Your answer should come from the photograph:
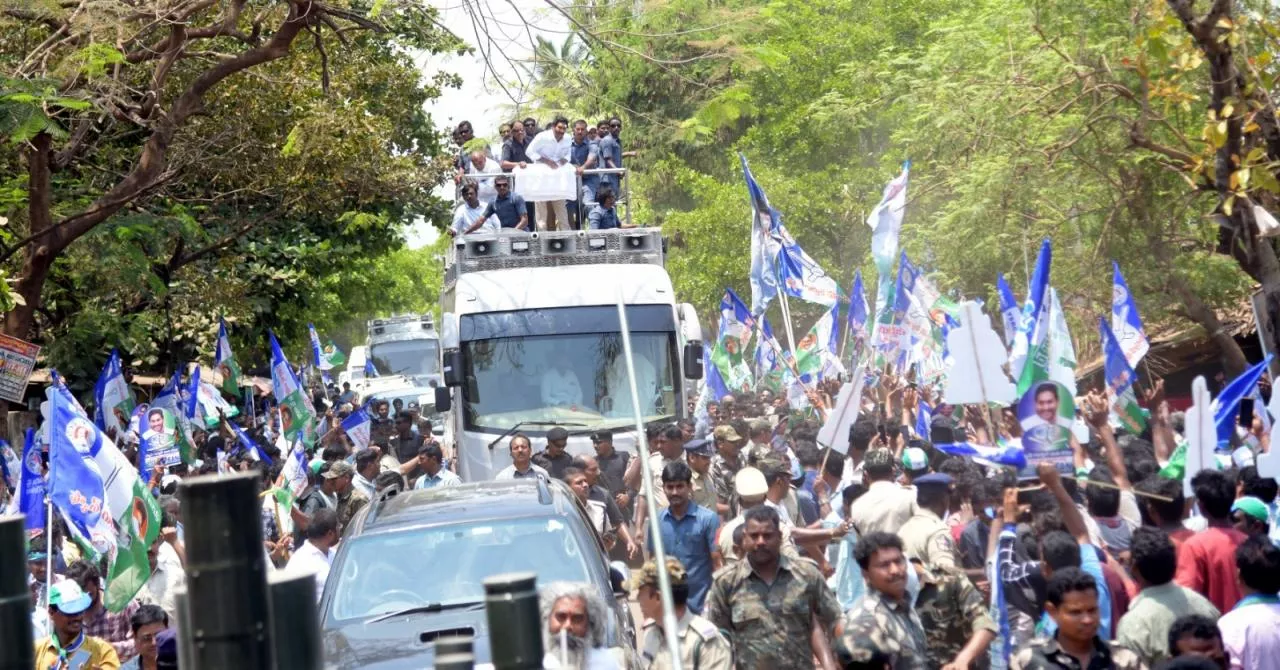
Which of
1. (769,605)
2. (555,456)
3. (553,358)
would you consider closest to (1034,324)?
(769,605)

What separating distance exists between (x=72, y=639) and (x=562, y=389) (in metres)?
7.23

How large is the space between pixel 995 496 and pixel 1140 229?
10375mm

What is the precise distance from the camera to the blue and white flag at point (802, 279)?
1774 centimetres

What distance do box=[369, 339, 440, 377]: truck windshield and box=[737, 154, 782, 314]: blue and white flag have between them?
20842mm

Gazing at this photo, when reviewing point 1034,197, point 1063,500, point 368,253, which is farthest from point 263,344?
point 1063,500

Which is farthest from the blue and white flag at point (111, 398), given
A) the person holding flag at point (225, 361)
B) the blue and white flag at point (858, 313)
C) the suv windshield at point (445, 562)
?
the suv windshield at point (445, 562)

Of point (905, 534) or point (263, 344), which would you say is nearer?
point (905, 534)

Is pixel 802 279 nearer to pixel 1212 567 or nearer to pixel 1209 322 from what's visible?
pixel 1209 322

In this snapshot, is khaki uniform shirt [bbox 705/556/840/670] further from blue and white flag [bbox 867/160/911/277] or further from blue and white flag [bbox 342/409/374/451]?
blue and white flag [bbox 342/409/374/451]

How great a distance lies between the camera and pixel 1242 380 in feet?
32.9

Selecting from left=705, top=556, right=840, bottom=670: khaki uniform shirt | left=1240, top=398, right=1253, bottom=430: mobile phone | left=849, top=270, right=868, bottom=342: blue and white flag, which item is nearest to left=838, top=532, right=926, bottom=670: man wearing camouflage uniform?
left=705, top=556, right=840, bottom=670: khaki uniform shirt

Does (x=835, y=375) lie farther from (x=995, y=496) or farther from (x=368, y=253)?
(x=995, y=496)

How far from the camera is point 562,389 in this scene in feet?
47.4

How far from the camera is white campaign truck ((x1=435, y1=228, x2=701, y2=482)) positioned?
14.3 m
